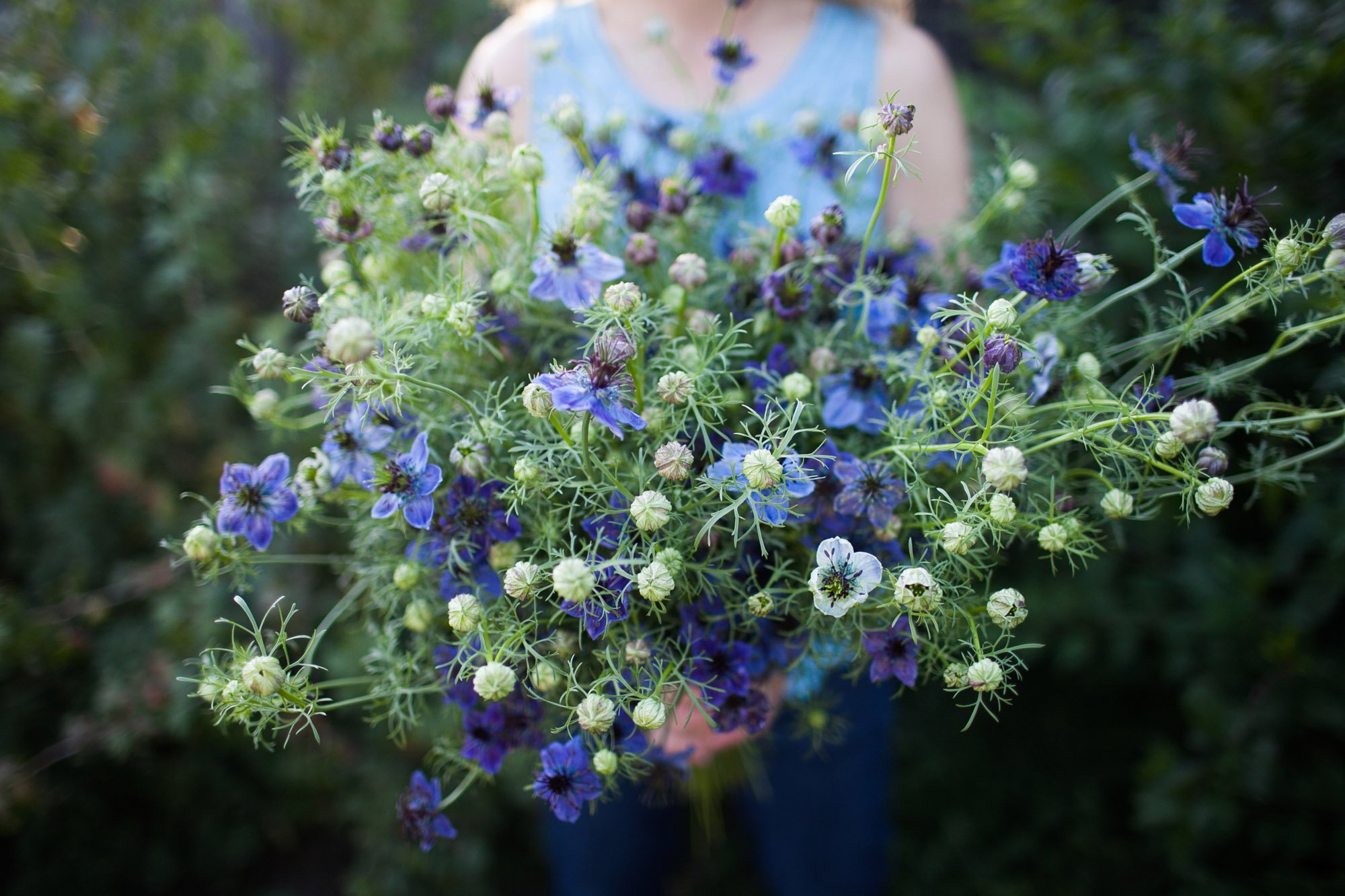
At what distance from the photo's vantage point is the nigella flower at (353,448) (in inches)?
21.8

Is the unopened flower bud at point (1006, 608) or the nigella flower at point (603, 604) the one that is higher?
the nigella flower at point (603, 604)

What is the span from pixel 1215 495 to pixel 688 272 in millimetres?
372

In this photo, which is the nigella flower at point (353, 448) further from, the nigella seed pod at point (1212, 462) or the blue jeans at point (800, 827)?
the blue jeans at point (800, 827)

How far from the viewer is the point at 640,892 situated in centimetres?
123

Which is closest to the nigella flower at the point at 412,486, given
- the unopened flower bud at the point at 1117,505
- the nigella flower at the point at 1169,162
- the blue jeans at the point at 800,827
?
the unopened flower bud at the point at 1117,505

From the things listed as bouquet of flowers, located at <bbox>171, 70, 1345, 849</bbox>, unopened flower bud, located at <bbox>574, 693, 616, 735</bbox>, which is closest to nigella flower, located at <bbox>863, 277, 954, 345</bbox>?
bouquet of flowers, located at <bbox>171, 70, 1345, 849</bbox>

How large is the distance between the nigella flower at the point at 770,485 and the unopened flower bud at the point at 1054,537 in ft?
0.52

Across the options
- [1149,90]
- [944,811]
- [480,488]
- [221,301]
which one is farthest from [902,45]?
[944,811]

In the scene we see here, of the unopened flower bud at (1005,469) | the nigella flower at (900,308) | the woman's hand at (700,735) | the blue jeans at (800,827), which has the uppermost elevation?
the nigella flower at (900,308)

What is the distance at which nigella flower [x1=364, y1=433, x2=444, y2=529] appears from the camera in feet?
1.69

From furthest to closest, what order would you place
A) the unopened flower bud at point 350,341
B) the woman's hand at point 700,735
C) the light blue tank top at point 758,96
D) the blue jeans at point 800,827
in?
the blue jeans at point 800,827, the light blue tank top at point 758,96, the woman's hand at point 700,735, the unopened flower bud at point 350,341

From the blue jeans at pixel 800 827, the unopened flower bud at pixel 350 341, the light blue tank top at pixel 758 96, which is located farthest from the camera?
the blue jeans at pixel 800 827

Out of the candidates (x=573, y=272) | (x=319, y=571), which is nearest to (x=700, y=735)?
(x=573, y=272)

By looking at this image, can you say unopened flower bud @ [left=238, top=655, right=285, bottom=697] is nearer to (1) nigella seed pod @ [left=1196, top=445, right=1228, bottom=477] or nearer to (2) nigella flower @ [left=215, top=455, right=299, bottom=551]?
(2) nigella flower @ [left=215, top=455, right=299, bottom=551]
